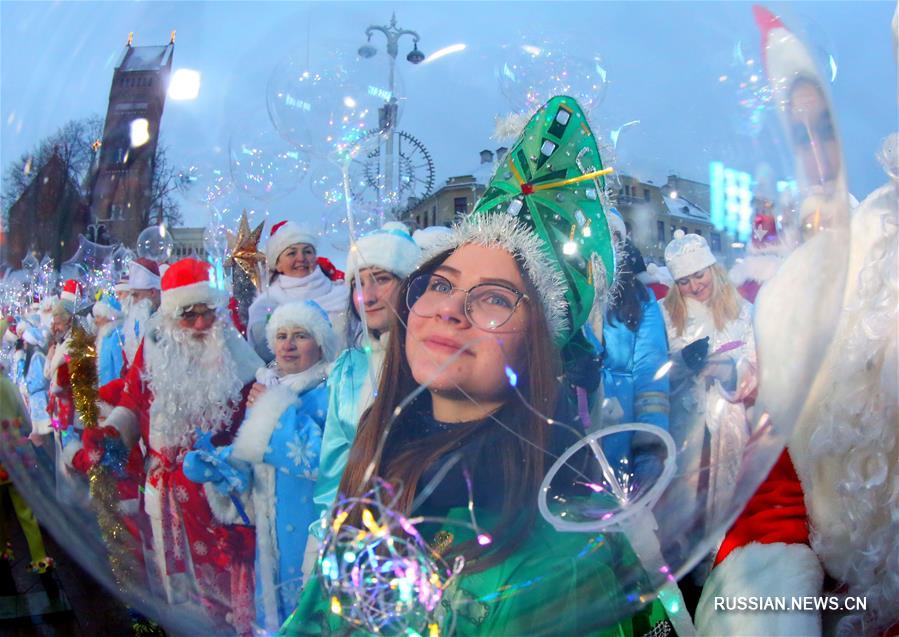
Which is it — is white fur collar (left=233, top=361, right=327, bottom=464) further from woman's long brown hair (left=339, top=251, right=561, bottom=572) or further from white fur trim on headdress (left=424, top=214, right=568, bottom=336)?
white fur trim on headdress (left=424, top=214, right=568, bottom=336)

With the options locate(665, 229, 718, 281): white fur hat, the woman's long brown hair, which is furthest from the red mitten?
locate(665, 229, 718, 281): white fur hat

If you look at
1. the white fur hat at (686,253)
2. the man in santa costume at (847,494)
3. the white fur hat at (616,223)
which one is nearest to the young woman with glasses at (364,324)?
the white fur hat at (616,223)

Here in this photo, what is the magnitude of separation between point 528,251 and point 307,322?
0.33 m

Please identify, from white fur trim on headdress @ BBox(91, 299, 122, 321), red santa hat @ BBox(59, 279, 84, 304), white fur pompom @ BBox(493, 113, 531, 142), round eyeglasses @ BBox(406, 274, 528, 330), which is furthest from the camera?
red santa hat @ BBox(59, 279, 84, 304)

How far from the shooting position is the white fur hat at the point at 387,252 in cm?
108

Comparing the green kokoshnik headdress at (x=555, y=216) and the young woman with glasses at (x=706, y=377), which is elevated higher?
the green kokoshnik headdress at (x=555, y=216)

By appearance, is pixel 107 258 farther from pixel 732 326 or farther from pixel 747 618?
pixel 747 618

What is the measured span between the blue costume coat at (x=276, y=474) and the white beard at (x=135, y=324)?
19 cm

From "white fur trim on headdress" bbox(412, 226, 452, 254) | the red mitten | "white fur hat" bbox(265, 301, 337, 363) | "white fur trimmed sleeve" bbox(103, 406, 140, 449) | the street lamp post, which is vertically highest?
the street lamp post

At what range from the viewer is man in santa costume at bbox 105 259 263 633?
3.83 ft

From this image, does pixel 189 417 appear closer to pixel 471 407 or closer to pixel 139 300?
pixel 139 300

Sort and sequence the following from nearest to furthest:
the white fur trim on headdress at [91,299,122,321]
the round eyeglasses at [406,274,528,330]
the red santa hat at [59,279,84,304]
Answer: the round eyeglasses at [406,274,528,330]
the white fur trim on headdress at [91,299,122,321]
the red santa hat at [59,279,84,304]

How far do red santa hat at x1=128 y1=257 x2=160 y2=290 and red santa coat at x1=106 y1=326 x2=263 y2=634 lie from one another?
3.9 inches
